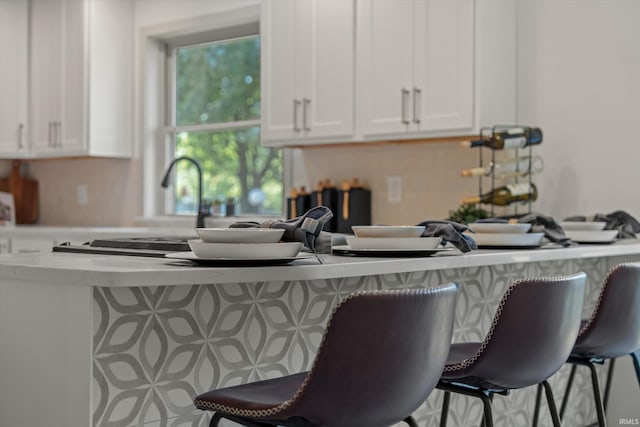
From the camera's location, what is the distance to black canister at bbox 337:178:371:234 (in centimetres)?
437

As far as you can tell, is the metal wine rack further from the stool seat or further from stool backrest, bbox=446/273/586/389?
the stool seat

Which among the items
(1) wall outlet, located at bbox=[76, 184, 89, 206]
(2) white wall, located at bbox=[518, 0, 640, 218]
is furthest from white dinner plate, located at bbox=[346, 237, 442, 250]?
(1) wall outlet, located at bbox=[76, 184, 89, 206]

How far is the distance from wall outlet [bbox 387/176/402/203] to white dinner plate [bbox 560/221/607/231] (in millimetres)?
1261

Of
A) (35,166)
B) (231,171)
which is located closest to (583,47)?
(231,171)

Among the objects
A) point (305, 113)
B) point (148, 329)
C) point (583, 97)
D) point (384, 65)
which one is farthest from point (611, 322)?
point (305, 113)

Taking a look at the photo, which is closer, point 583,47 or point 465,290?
point 465,290

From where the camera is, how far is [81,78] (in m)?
5.15

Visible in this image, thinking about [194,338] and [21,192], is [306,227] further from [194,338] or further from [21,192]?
[21,192]

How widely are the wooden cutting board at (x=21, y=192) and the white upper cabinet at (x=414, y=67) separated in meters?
2.93

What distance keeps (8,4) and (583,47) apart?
3609mm

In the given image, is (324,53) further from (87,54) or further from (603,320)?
(603,320)

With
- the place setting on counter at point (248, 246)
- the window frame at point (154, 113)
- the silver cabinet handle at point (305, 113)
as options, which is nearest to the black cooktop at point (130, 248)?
the place setting on counter at point (248, 246)

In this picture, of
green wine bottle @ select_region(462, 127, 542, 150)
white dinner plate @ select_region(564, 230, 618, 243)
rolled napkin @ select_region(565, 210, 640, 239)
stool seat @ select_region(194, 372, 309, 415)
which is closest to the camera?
stool seat @ select_region(194, 372, 309, 415)

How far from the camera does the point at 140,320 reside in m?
1.83
